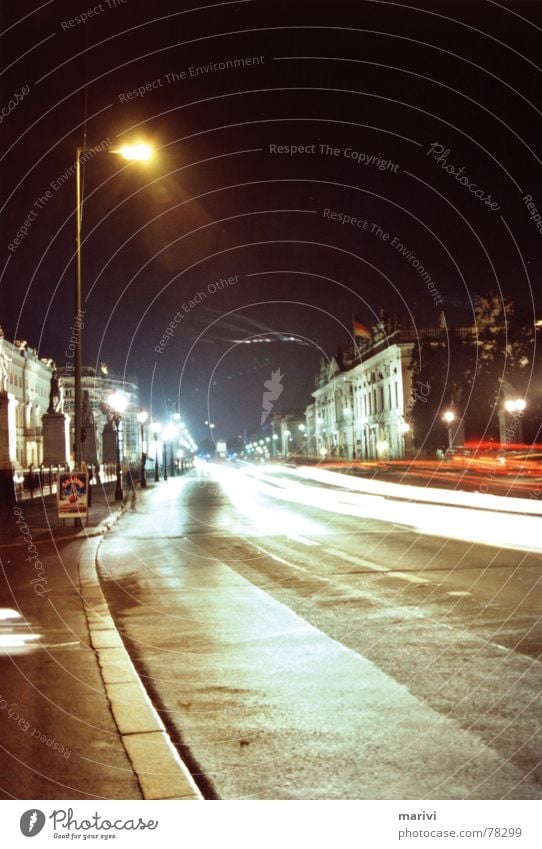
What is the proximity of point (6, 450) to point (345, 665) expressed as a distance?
26947 mm

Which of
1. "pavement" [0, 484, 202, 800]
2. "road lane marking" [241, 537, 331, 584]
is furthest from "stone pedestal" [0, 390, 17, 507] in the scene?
"pavement" [0, 484, 202, 800]

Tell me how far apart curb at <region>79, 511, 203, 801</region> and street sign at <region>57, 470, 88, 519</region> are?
11012 millimetres

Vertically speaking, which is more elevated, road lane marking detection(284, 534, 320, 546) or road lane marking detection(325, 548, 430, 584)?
road lane marking detection(325, 548, 430, 584)

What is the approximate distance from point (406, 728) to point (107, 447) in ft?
213

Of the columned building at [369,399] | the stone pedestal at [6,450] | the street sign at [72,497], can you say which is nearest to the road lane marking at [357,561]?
the street sign at [72,497]

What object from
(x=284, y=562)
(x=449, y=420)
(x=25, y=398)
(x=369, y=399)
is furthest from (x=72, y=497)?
(x=369, y=399)

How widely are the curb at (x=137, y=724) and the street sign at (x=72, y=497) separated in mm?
11012

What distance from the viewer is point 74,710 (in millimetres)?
5766

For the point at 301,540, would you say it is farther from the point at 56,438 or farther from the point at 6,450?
the point at 56,438

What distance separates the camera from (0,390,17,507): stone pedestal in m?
30.3

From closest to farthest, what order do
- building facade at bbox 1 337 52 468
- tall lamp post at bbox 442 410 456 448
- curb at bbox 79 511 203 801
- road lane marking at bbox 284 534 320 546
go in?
curb at bbox 79 511 203 801 < road lane marking at bbox 284 534 320 546 < tall lamp post at bbox 442 410 456 448 < building facade at bbox 1 337 52 468

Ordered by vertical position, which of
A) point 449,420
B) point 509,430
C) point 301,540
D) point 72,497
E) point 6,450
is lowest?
point 301,540

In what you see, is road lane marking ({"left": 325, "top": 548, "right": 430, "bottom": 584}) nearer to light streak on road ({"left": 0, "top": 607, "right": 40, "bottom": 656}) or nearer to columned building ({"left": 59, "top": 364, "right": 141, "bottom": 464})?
light streak on road ({"left": 0, "top": 607, "right": 40, "bottom": 656})
